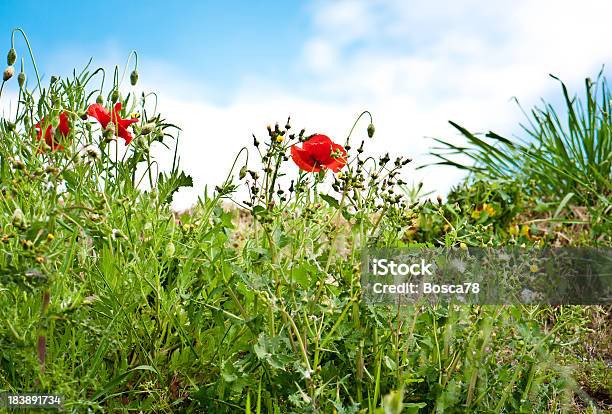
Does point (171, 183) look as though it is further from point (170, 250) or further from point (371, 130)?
point (371, 130)

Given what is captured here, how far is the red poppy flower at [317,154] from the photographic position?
1.93 metres

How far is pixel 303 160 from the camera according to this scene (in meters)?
1.97

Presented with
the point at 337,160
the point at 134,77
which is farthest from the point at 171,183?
the point at 337,160

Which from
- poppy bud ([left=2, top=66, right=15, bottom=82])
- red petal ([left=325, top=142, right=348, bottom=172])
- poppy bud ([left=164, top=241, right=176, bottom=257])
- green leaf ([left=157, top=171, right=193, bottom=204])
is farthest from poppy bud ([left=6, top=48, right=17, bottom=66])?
red petal ([left=325, top=142, right=348, bottom=172])

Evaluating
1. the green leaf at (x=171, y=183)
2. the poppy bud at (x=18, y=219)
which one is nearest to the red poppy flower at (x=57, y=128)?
the green leaf at (x=171, y=183)

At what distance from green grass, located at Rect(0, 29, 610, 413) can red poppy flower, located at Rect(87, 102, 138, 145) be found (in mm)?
49

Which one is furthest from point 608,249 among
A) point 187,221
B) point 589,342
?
point 187,221

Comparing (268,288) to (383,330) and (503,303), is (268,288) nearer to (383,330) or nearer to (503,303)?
(383,330)

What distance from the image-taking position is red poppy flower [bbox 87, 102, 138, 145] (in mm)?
2062

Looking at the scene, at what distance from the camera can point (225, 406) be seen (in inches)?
73.4

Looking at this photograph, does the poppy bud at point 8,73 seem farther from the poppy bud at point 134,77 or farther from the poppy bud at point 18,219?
the poppy bud at point 18,219

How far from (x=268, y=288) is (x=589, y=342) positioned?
75.3 inches

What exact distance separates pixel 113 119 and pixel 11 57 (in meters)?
0.35

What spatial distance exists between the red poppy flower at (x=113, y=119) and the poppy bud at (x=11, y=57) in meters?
0.26
